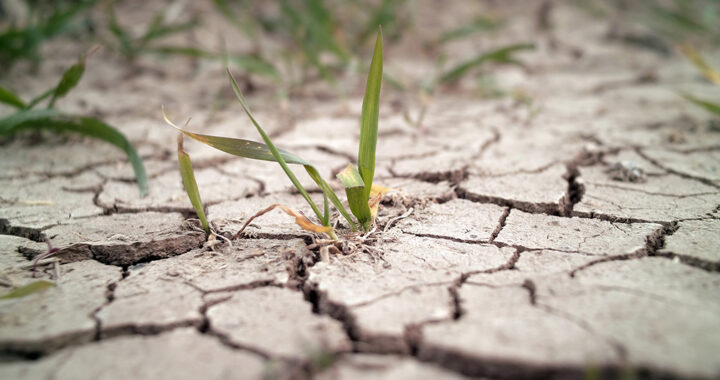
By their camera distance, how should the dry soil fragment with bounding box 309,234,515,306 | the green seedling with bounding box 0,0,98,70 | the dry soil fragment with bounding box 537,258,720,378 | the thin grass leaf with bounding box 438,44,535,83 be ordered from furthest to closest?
the thin grass leaf with bounding box 438,44,535,83
the green seedling with bounding box 0,0,98,70
the dry soil fragment with bounding box 309,234,515,306
the dry soil fragment with bounding box 537,258,720,378

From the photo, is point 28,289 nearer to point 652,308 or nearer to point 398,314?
point 398,314

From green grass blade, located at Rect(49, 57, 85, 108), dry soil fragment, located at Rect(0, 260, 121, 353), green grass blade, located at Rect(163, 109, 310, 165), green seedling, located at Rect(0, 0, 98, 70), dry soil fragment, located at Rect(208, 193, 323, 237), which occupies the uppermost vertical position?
green seedling, located at Rect(0, 0, 98, 70)

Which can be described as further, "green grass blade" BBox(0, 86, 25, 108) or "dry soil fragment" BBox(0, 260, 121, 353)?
"green grass blade" BBox(0, 86, 25, 108)

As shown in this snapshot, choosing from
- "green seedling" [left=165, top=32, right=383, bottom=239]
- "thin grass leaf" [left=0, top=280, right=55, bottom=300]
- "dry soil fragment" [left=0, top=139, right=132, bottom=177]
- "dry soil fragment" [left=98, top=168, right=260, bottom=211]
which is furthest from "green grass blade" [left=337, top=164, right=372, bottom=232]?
"dry soil fragment" [left=0, top=139, right=132, bottom=177]

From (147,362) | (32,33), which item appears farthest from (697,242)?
(32,33)

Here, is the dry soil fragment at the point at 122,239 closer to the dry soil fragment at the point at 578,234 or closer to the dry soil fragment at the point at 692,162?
the dry soil fragment at the point at 578,234

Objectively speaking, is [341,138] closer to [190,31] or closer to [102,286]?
[102,286]

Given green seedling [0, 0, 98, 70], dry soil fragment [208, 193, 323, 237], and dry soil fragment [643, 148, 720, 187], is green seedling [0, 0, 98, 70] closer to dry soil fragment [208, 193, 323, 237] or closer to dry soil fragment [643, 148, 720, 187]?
dry soil fragment [208, 193, 323, 237]

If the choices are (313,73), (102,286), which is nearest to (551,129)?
(313,73)
